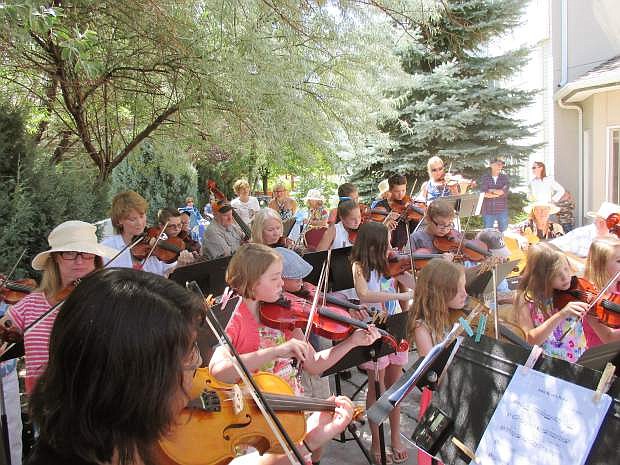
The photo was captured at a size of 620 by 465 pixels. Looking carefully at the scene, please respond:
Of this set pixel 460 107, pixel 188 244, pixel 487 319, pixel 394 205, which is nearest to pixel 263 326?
pixel 487 319

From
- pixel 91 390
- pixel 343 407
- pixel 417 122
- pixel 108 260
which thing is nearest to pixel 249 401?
pixel 343 407

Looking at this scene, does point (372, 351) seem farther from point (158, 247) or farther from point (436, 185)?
point (436, 185)

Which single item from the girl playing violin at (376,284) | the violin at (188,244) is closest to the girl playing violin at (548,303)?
the girl playing violin at (376,284)

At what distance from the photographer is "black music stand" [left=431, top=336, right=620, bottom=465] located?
1.53m

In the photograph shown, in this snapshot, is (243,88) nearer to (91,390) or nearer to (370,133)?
(370,133)

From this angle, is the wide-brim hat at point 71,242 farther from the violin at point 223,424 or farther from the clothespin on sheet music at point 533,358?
the clothespin on sheet music at point 533,358

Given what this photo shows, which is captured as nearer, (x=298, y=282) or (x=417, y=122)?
(x=298, y=282)

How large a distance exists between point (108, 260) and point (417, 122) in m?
10.2

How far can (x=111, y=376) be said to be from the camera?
1.06 meters

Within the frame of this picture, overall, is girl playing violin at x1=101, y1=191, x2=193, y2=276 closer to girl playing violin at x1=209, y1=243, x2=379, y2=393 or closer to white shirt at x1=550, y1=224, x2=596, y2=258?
girl playing violin at x1=209, y1=243, x2=379, y2=393

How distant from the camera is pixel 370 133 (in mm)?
6848

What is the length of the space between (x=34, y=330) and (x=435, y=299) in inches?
76.5

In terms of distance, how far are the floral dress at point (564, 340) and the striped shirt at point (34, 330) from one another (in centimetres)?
257

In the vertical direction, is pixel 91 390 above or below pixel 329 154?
below
